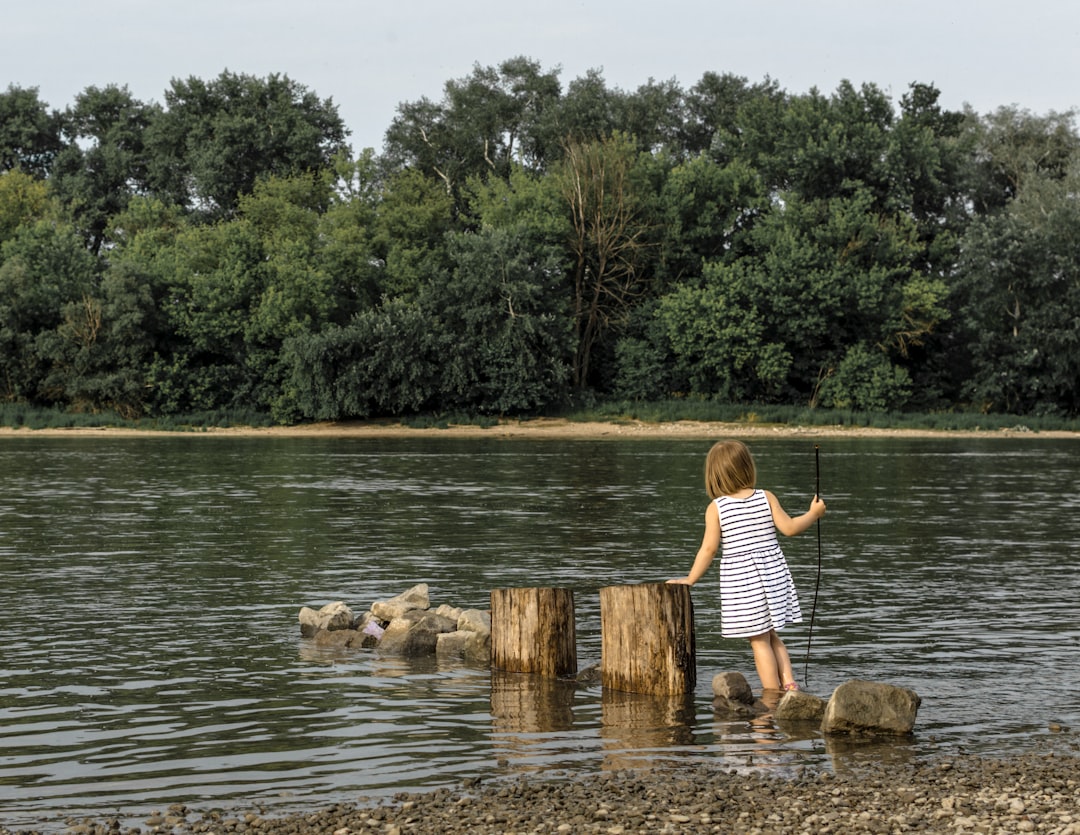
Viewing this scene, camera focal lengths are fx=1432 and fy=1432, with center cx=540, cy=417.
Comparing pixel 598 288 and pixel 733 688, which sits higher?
pixel 598 288

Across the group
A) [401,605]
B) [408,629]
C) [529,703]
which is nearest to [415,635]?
[408,629]

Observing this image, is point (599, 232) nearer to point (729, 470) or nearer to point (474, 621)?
point (474, 621)

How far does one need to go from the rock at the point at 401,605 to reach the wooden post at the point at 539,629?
2077mm

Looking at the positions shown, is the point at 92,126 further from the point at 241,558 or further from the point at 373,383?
the point at 241,558

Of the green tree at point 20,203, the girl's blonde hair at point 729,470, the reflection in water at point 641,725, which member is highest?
the green tree at point 20,203

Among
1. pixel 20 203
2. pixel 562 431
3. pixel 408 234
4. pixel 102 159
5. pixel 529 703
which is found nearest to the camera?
pixel 529 703

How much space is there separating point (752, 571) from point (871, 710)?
1.40 m

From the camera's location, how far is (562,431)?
71.3 meters

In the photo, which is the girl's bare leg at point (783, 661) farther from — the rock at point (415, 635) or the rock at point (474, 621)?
the rock at point (415, 635)

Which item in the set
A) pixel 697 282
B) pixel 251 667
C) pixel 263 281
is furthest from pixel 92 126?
pixel 251 667

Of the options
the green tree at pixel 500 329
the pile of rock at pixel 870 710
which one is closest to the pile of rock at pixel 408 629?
the pile of rock at pixel 870 710

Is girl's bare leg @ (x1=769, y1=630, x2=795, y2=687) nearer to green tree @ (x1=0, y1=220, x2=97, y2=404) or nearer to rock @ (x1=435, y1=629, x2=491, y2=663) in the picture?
rock @ (x1=435, y1=629, x2=491, y2=663)

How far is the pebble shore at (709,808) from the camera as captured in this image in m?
7.66

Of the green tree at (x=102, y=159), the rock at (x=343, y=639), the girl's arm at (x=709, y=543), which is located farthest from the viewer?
the green tree at (x=102, y=159)
